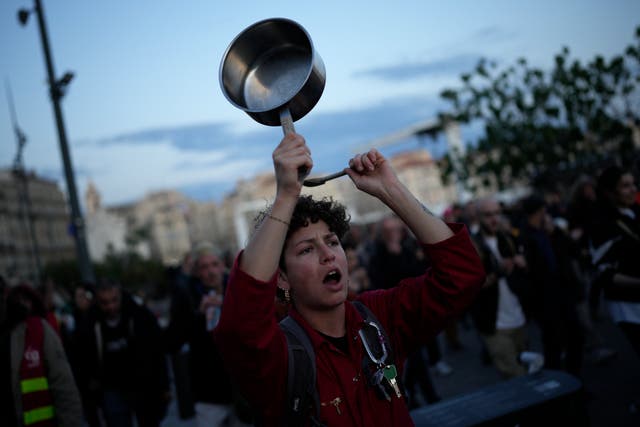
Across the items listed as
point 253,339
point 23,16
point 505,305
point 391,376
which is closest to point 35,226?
point 23,16

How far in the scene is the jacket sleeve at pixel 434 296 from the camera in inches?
88.8

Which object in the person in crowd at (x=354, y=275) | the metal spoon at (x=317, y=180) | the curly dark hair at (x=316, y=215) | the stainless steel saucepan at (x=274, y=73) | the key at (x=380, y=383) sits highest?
the stainless steel saucepan at (x=274, y=73)

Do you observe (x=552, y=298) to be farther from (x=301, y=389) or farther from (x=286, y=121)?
(x=286, y=121)

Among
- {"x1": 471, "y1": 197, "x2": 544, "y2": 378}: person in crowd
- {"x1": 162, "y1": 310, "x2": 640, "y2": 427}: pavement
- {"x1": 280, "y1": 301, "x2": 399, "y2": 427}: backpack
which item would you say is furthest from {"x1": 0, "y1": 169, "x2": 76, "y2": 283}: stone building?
{"x1": 280, "y1": 301, "x2": 399, "y2": 427}: backpack

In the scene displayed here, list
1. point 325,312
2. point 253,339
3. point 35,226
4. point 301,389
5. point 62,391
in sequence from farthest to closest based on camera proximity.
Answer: point 35,226
point 62,391
point 325,312
point 301,389
point 253,339

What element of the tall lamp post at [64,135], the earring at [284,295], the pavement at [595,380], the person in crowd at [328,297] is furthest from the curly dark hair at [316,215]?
the tall lamp post at [64,135]

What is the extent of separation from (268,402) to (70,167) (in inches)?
383

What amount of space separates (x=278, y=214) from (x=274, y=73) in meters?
0.65

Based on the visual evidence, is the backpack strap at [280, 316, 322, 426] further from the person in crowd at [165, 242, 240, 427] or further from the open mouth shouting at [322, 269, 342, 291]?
the person in crowd at [165, 242, 240, 427]

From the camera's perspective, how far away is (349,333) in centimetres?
234

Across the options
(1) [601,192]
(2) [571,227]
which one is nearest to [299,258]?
(1) [601,192]

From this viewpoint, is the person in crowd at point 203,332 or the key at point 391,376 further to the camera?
the person in crowd at point 203,332

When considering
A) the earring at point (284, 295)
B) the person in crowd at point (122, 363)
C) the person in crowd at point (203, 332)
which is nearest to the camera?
the earring at point (284, 295)

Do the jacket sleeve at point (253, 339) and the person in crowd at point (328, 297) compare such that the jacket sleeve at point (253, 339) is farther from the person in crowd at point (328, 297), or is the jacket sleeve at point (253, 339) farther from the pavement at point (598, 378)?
the pavement at point (598, 378)
